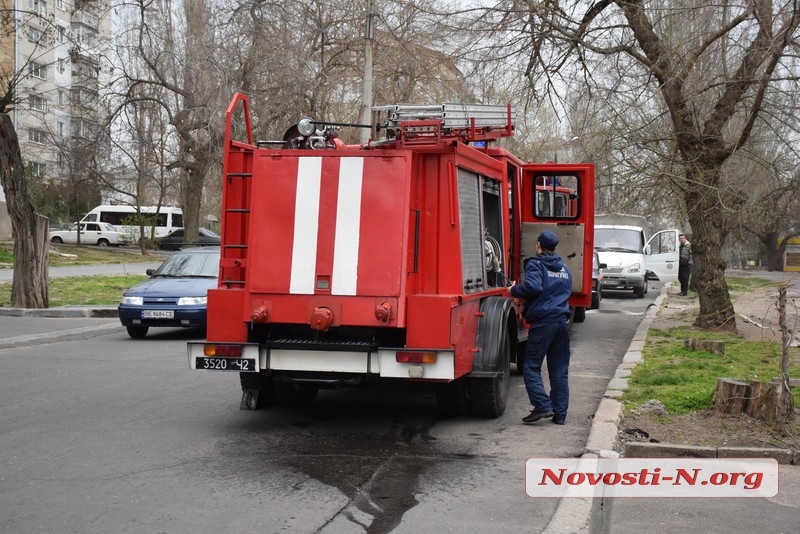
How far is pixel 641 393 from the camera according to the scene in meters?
9.20

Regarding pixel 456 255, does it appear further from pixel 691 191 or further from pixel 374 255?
pixel 691 191

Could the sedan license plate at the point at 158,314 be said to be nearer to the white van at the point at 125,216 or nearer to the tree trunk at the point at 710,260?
the tree trunk at the point at 710,260

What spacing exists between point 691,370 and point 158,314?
831 cm

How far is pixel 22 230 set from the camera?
17.9 metres

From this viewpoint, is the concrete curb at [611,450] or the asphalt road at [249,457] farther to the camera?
the asphalt road at [249,457]

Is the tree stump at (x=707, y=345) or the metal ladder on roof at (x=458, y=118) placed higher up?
the metal ladder on roof at (x=458, y=118)

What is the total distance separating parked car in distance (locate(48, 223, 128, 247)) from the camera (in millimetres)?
57125

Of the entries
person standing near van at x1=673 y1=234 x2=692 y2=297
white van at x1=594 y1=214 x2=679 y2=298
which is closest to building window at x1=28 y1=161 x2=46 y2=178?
white van at x1=594 y1=214 x2=679 y2=298

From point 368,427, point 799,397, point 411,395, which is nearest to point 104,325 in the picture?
point 411,395

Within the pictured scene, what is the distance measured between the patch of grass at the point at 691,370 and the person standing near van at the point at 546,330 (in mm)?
765

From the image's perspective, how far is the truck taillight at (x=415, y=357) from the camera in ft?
23.9

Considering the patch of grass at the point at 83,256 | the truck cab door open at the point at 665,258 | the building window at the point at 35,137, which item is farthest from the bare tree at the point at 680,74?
the building window at the point at 35,137

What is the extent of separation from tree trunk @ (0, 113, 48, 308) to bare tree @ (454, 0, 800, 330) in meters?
9.76

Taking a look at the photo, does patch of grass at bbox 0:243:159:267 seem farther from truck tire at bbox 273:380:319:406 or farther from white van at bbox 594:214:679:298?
truck tire at bbox 273:380:319:406
